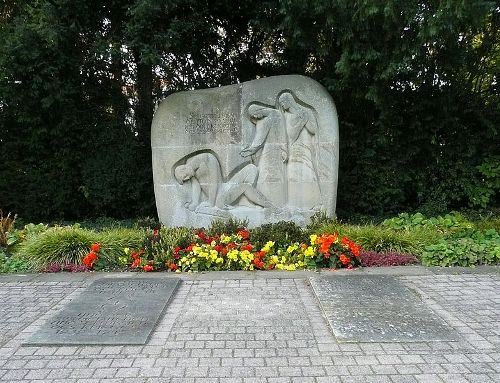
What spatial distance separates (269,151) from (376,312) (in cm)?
397

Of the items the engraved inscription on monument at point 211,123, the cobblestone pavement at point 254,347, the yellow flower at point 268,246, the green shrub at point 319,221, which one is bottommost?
the cobblestone pavement at point 254,347

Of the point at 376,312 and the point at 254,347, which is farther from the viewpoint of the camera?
the point at 376,312

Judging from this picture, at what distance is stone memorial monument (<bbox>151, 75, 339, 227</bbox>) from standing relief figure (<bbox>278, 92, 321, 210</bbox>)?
17 mm

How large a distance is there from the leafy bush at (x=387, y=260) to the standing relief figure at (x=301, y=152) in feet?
5.88

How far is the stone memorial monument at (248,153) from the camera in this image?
742 centimetres

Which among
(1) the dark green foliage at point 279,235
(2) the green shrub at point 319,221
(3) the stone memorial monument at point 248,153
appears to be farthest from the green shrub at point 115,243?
(2) the green shrub at point 319,221

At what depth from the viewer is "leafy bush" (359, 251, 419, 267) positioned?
5.81 metres

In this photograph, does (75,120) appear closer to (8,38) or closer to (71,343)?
(8,38)

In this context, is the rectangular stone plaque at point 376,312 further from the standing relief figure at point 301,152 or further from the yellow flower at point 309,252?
the standing relief figure at point 301,152

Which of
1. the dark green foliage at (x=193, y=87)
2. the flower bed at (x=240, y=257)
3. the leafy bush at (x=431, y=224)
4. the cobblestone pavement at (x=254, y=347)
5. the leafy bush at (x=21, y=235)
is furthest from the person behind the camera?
the dark green foliage at (x=193, y=87)

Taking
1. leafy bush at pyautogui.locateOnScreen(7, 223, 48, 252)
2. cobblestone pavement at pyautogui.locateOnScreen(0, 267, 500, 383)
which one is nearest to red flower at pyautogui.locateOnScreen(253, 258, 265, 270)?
cobblestone pavement at pyautogui.locateOnScreen(0, 267, 500, 383)

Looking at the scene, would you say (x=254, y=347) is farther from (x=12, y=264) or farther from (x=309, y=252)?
(x=12, y=264)

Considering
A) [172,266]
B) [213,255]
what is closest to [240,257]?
[213,255]

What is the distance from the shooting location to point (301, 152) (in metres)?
7.45
